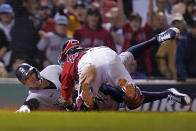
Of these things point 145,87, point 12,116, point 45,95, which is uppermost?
point 12,116

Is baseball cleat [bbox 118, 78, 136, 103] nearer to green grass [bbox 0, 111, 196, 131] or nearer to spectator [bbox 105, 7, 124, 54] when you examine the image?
spectator [bbox 105, 7, 124, 54]

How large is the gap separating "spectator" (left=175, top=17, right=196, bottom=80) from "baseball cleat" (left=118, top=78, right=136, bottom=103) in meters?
3.49

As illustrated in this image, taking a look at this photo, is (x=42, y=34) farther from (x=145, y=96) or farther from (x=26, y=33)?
(x=145, y=96)

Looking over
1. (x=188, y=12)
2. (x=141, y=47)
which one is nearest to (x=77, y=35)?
(x=188, y=12)

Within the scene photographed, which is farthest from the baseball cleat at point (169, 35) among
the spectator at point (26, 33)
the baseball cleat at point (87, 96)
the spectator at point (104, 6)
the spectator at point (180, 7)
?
the spectator at point (26, 33)

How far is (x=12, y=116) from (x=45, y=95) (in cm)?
418

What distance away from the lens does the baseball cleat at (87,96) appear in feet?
27.1

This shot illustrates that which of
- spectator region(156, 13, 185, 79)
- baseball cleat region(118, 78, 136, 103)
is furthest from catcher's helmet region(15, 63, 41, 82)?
spectator region(156, 13, 185, 79)

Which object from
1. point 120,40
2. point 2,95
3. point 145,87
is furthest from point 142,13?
point 2,95

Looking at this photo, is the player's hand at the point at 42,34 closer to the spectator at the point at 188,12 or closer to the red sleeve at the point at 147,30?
the red sleeve at the point at 147,30

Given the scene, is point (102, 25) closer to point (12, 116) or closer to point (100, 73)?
point (100, 73)

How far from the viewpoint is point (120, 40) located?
1155cm

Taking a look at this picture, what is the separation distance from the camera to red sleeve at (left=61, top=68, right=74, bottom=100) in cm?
839

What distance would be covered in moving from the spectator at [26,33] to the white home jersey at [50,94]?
2.03 m
